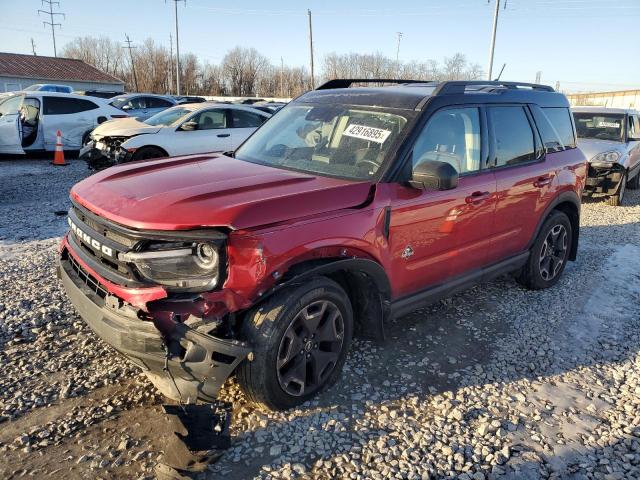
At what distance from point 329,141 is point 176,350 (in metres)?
1.94

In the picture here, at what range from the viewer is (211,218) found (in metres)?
2.54

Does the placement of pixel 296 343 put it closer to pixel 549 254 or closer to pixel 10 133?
pixel 549 254

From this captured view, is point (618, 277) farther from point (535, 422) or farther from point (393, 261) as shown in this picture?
point (393, 261)

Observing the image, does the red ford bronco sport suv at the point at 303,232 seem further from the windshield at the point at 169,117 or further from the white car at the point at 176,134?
the windshield at the point at 169,117

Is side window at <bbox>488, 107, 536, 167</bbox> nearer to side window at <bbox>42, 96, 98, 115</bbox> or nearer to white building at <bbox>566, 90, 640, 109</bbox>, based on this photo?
side window at <bbox>42, 96, 98, 115</bbox>

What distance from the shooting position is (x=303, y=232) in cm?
277

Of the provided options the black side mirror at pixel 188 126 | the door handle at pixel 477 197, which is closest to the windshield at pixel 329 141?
the door handle at pixel 477 197

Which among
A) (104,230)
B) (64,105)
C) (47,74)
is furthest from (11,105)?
(47,74)

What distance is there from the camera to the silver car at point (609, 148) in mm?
9750

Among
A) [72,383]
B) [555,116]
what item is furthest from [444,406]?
[555,116]

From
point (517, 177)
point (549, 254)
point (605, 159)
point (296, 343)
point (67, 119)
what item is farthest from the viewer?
point (67, 119)

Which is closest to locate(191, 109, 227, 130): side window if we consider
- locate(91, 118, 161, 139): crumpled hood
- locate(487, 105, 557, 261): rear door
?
locate(91, 118, 161, 139): crumpled hood

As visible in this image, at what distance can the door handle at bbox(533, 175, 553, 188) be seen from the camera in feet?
15.0

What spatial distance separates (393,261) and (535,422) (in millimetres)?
1332
